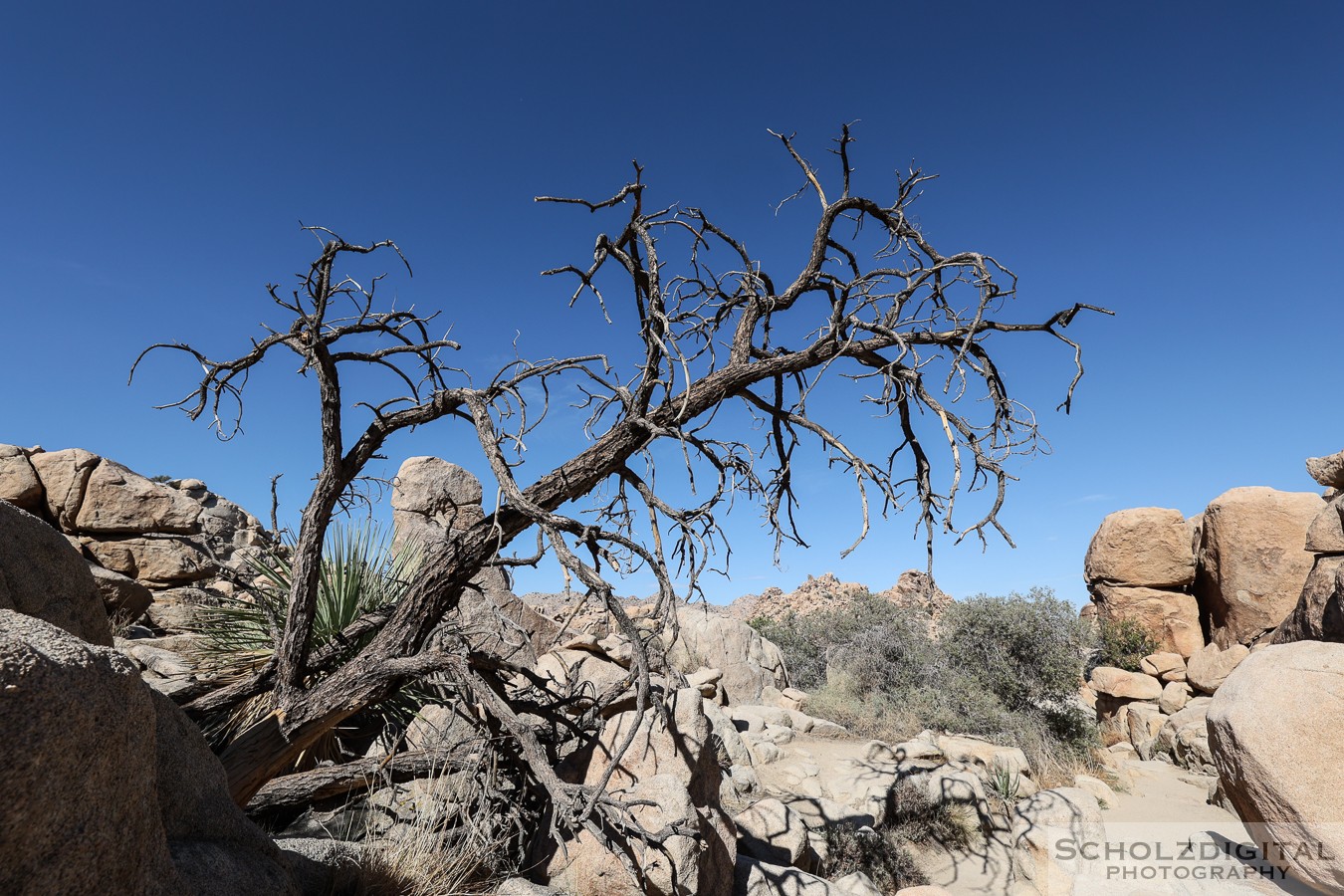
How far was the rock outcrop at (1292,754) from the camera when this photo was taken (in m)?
5.34

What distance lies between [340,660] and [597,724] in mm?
2016

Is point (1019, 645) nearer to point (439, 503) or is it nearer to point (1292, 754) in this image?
point (1292, 754)

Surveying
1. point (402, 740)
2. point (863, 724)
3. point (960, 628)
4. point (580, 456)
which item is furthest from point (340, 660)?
point (960, 628)

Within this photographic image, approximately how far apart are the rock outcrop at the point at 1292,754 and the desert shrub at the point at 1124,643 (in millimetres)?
9853

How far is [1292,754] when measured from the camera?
555 cm


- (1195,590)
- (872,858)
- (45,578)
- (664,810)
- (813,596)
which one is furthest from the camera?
(813,596)

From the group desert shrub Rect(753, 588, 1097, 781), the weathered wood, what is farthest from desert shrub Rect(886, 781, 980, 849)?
the weathered wood

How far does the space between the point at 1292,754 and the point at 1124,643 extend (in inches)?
427

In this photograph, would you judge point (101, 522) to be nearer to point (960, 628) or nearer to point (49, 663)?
point (49, 663)

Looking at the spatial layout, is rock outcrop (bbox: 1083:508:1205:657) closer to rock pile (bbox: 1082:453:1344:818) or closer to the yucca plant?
rock pile (bbox: 1082:453:1344:818)

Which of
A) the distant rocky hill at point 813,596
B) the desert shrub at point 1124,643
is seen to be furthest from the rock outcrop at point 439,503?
the distant rocky hill at point 813,596

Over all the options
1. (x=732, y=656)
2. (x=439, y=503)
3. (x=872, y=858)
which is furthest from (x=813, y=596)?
(x=872, y=858)

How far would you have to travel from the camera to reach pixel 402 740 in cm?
557

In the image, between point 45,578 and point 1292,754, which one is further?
point 1292,754
